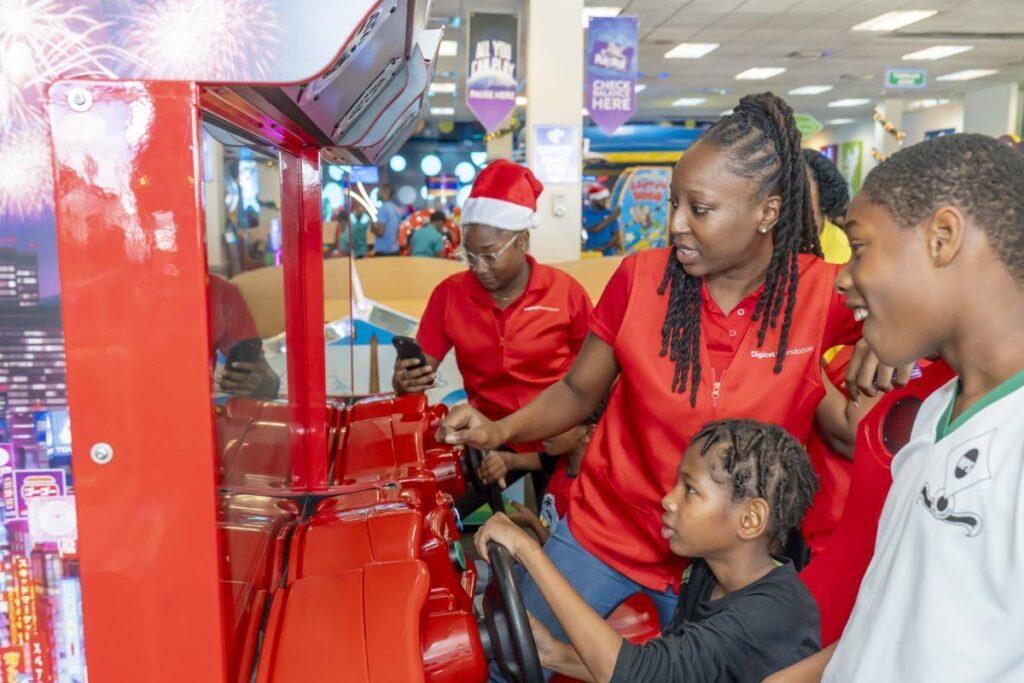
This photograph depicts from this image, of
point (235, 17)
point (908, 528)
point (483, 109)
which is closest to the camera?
point (235, 17)

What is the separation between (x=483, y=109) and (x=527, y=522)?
5.60 metres

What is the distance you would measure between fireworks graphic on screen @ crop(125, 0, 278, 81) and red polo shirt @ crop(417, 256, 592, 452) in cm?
211

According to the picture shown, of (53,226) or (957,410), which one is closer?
(53,226)

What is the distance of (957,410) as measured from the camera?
1051mm

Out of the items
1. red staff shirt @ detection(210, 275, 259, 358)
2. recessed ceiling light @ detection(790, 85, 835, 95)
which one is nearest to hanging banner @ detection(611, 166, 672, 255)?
recessed ceiling light @ detection(790, 85, 835, 95)

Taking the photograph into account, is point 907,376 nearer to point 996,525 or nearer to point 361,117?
point 996,525

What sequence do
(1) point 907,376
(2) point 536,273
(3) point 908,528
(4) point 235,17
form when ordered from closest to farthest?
(4) point 235,17, (3) point 908,528, (1) point 907,376, (2) point 536,273

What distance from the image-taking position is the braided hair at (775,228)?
5.55 ft

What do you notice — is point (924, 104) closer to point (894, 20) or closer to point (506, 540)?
point (894, 20)

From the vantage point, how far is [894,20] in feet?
34.0

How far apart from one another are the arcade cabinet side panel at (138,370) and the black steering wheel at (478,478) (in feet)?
4.83

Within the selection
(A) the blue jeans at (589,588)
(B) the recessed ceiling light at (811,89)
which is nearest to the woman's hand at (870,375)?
(A) the blue jeans at (589,588)

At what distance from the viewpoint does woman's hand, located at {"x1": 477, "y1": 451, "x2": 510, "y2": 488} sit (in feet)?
8.49

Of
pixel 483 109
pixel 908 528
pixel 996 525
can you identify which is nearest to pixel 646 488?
pixel 908 528
